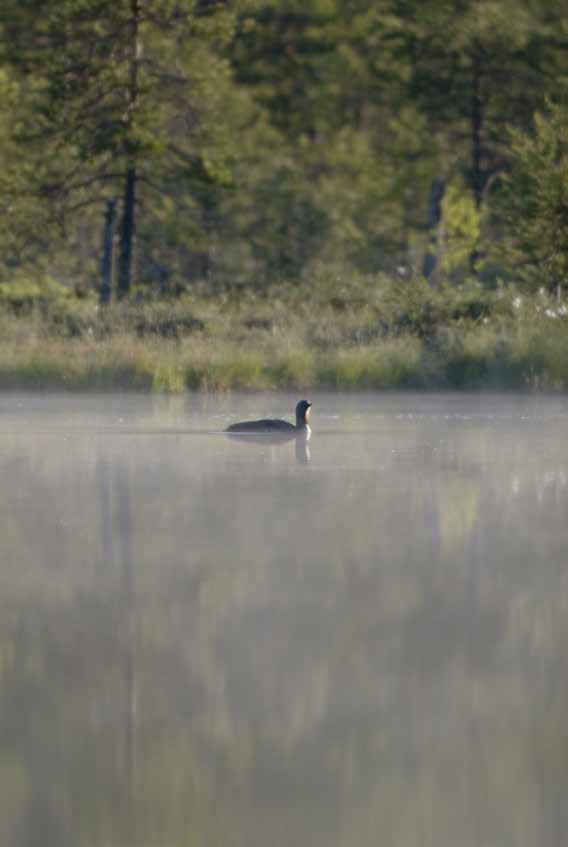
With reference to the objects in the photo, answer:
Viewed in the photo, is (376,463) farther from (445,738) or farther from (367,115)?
(367,115)

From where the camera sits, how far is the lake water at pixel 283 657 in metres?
5.28

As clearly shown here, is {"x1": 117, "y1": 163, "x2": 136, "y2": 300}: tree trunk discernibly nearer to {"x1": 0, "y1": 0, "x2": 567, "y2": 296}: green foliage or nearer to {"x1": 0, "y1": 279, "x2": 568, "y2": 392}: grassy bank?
{"x1": 0, "y1": 0, "x2": 567, "y2": 296}: green foliage

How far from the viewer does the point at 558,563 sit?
974cm

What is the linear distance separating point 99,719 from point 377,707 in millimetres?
896

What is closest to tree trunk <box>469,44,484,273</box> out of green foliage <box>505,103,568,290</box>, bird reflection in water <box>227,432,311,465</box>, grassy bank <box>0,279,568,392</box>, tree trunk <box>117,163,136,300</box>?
tree trunk <box>117,163,136,300</box>

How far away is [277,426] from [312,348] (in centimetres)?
1079

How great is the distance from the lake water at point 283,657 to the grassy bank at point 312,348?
38.9 ft

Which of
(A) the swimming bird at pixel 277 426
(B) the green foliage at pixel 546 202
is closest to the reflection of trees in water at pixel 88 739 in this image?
(A) the swimming bird at pixel 277 426

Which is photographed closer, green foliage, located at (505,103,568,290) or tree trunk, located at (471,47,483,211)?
green foliage, located at (505,103,568,290)

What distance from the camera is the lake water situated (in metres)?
5.28

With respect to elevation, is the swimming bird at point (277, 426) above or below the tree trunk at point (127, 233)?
below

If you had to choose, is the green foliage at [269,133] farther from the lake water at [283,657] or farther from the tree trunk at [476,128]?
the lake water at [283,657]

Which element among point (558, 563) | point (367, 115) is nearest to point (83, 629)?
point (558, 563)

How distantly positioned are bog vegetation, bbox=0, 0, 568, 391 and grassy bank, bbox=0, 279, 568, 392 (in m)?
0.06
